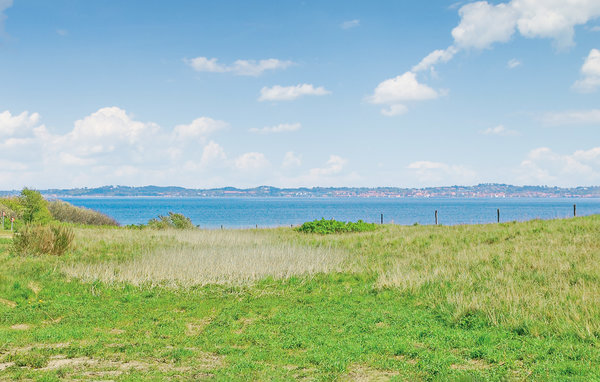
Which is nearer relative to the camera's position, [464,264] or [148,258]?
[464,264]

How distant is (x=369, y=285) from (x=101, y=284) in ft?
26.7

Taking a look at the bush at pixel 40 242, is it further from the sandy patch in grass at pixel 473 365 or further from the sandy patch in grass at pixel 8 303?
the sandy patch in grass at pixel 473 365

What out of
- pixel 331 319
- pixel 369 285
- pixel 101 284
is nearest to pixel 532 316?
pixel 331 319

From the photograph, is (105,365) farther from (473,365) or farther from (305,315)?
(473,365)

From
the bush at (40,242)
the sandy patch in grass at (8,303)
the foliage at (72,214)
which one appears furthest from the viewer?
the foliage at (72,214)

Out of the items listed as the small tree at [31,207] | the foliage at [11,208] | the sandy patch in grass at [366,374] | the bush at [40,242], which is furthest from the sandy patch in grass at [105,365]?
the foliage at [11,208]

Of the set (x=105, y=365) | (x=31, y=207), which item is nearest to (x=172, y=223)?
(x=31, y=207)

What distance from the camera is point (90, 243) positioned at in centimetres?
2411

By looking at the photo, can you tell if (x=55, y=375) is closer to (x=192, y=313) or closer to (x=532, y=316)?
(x=192, y=313)

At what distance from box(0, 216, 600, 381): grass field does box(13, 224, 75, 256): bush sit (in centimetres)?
101

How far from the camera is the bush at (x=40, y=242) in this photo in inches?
786

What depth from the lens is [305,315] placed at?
1114 centimetres

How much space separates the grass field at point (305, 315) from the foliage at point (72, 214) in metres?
33.5

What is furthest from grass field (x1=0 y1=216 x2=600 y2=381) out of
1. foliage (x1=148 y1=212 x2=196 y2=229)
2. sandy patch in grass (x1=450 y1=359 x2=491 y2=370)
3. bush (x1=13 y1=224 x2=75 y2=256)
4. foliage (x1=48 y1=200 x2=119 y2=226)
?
foliage (x1=48 y1=200 x2=119 y2=226)
